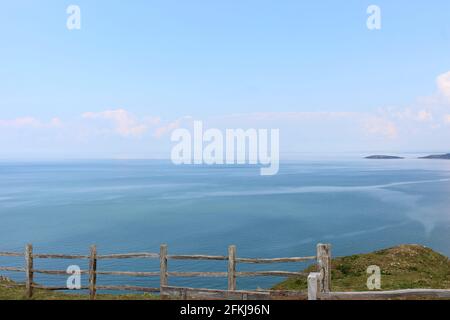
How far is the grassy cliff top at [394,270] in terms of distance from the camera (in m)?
22.3

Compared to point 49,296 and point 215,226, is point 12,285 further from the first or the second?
point 215,226

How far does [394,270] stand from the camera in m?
26.6

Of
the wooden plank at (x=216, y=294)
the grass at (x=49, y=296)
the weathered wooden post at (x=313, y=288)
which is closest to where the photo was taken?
the weathered wooden post at (x=313, y=288)

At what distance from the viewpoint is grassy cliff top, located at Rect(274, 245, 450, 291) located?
22258mm

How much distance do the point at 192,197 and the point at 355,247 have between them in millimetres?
73410

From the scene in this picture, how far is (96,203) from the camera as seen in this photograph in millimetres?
114562

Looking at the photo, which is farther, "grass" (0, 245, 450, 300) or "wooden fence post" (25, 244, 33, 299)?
"grass" (0, 245, 450, 300)

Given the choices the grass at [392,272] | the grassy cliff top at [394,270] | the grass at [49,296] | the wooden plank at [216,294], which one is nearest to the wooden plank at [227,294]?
the wooden plank at [216,294]

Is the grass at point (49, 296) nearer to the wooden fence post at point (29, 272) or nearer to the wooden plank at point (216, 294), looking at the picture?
the wooden fence post at point (29, 272)

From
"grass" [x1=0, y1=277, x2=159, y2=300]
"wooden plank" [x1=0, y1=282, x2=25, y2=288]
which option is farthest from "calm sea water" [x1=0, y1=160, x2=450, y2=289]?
"grass" [x1=0, y1=277, x2=159, y2=300]

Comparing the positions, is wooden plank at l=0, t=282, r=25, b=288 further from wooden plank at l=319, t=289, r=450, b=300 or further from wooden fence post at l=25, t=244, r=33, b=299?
wooden plank at l=319, t=289, r=450, b=300

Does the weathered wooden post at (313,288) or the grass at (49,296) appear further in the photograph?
the grass at (49,296)
